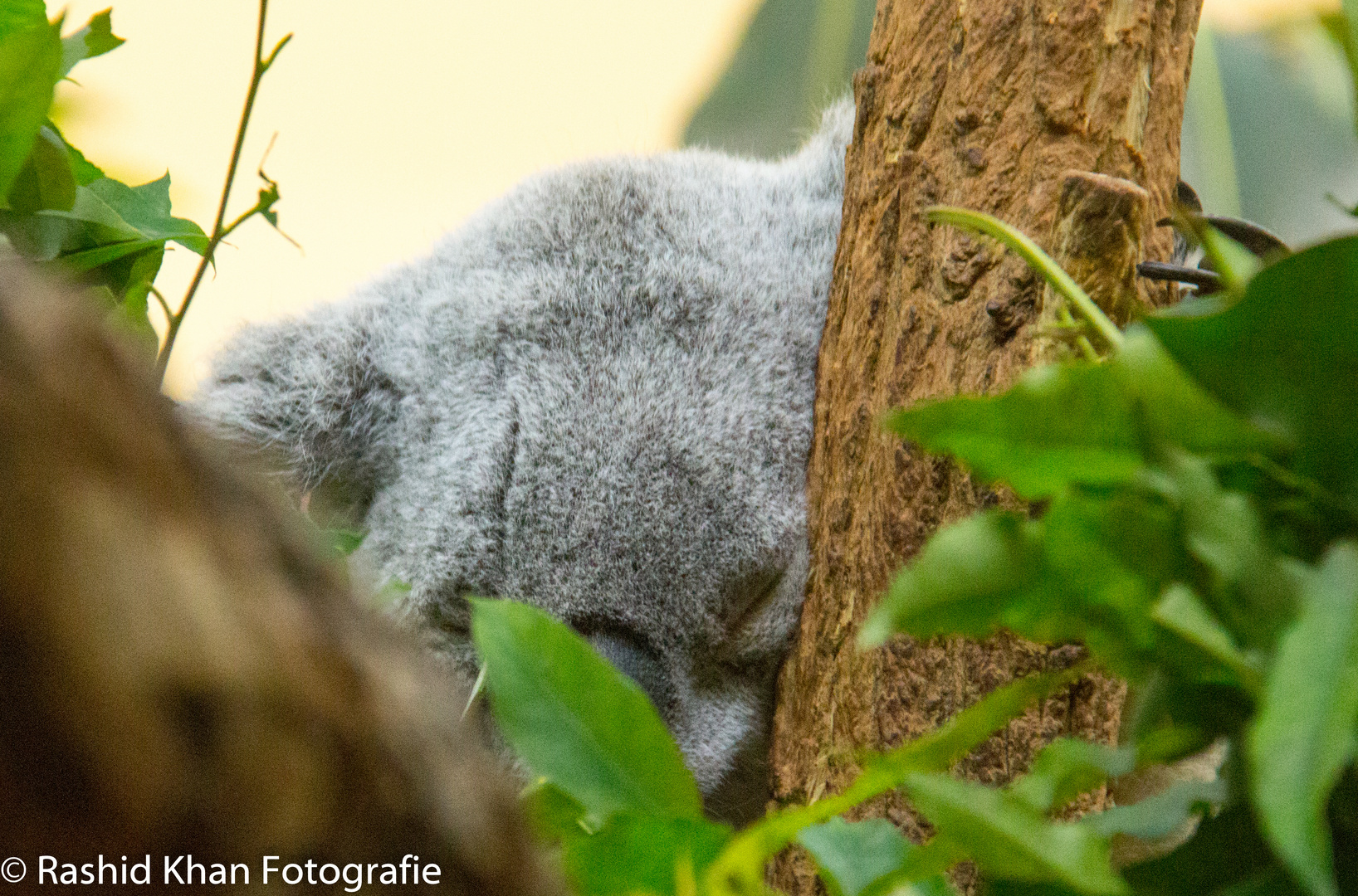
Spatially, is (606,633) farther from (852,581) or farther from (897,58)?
(897,58)

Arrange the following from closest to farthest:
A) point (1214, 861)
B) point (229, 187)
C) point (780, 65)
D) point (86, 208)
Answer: point (1214, 861)
point (86, 208)
point (229, 187)
point (780, 65)

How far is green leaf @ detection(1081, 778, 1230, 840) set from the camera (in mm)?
334

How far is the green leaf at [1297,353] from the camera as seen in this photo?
291 mm

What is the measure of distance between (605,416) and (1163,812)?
0.59 meters

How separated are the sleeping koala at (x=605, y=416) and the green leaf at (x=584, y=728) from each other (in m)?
0.48

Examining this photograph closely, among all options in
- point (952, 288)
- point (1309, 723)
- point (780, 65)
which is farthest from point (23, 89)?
point (780, 65)

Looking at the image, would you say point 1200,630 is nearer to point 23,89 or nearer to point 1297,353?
point 1297,353

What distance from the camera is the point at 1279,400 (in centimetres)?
30

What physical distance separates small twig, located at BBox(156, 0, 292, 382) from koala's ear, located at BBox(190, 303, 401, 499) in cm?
17

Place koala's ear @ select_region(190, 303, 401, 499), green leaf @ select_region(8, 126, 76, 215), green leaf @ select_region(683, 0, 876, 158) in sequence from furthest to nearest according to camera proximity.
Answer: green leaf @ select_region(683, 0, 876, 158) < koala's ear @ select_region(190, 303, 401, 499) < green leaf @ select_region(8, 126, 76, 215)

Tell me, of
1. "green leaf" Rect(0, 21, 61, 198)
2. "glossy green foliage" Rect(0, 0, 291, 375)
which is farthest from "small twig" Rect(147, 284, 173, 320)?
"green leaf" Rect(0, 21, 61, 198)

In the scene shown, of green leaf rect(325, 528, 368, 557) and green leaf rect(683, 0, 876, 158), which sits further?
green leaf rect(683, 0, 876, 158)

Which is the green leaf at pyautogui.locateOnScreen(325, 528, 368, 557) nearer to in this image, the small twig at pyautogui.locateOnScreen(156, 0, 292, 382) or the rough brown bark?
the small twig at pyautogui.locateOnScreen(156, 0, 292, 382)

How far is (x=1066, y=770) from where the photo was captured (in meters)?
0.32
